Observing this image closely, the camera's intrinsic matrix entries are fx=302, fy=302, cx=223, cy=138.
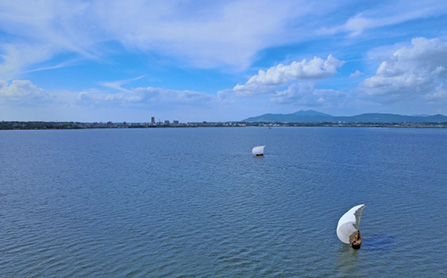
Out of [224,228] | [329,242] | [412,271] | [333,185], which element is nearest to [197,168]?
[333,185]

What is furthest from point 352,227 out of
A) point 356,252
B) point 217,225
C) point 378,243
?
point 217,225

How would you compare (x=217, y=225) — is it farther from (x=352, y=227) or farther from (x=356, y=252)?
(x=356, y=252)

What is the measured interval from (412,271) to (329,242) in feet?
17.5

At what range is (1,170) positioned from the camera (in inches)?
2064

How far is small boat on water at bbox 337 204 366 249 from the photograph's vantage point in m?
20.5

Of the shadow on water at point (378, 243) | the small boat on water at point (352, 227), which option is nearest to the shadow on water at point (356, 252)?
the shadow on water at point (378, 243)

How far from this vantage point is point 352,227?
20719mm

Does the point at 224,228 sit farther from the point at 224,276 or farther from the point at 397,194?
the point at 397,194

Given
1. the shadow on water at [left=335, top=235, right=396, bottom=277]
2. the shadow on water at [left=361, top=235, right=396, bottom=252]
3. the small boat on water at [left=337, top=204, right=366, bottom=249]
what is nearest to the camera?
the shadow on water at [left=335, top=235, right=396, bottom=277]

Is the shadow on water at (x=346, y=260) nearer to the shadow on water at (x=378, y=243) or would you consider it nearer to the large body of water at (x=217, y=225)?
the large body of water at (x=217, y=225)

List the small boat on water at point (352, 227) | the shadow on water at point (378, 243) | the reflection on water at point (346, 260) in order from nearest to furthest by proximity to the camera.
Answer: the reflection on water at point (346, 260) < the small boat on water at point (352, 227) < the shadow on water at point (378, 243)

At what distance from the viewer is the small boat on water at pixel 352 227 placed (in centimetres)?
2055

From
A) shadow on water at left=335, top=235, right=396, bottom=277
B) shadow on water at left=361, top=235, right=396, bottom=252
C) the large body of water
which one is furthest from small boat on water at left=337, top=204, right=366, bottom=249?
shadow on water at left=361, top=235, right=396, bottom=252

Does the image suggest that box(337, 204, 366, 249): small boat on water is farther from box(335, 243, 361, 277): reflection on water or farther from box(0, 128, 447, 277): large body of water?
box(0, 128, 447, 277): large body of water
